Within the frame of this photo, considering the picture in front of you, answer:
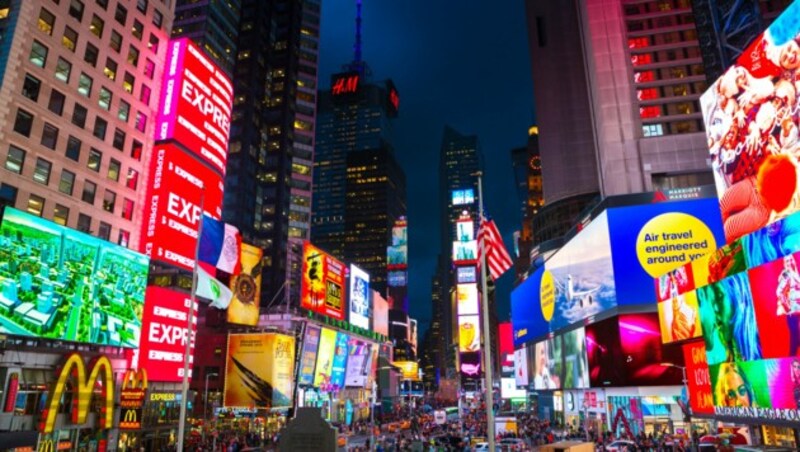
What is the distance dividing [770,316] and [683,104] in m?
60.9

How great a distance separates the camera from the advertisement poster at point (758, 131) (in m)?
31.5

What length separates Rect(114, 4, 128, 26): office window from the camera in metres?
44.9

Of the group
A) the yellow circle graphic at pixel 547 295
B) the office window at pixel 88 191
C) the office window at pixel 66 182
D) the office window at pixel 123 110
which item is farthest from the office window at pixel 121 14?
the yellow circle graphic at pixel 547 295

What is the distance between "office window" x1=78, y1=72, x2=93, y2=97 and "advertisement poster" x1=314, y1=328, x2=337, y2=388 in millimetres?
41681

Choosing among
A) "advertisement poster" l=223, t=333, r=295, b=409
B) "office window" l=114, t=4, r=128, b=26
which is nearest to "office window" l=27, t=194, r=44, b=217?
"office window" l=114, t=4, r=128, b=26

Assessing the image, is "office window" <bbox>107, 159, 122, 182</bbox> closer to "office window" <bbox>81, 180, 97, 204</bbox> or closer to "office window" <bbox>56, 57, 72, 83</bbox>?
"office window" <bbox>81, 180, 97, 204</bbox>

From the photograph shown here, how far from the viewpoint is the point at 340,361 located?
264 ft

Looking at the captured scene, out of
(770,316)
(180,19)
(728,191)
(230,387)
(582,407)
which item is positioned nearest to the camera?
(770,316)

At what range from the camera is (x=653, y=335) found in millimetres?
55156

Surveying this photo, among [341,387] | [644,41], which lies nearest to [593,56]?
[644,41]

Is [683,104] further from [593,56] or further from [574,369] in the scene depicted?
[574,369]

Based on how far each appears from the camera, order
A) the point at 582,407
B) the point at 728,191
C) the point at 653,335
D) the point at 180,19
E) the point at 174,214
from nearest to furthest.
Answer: the point at 728,191 → the point at 174,214 → the point at 653,335 → the point at 582,407 → the point at 180,19

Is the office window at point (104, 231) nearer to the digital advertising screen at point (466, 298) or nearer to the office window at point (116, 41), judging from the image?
the office window at point (116, 41)

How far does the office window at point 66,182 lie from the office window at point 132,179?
5.24m
